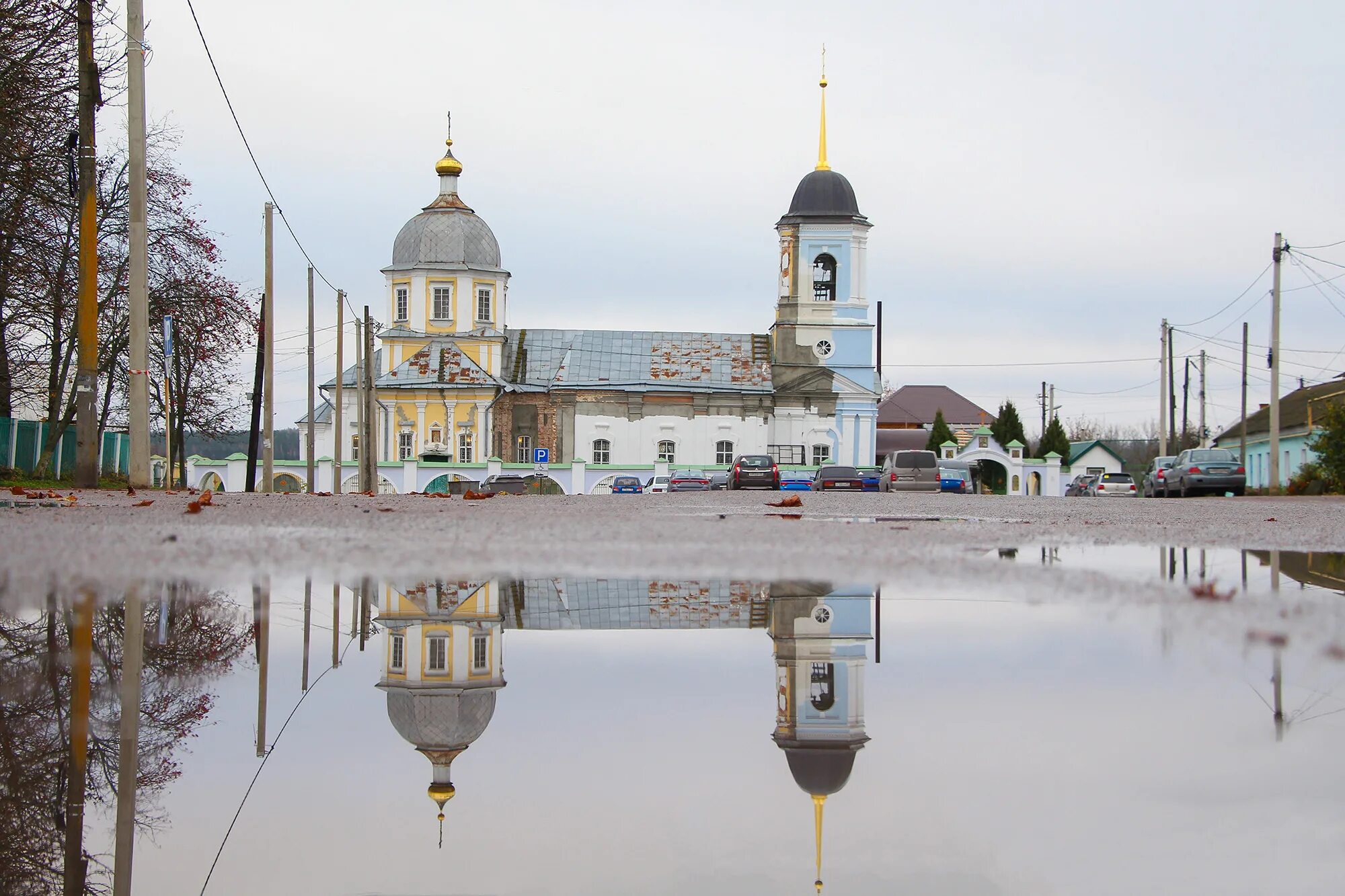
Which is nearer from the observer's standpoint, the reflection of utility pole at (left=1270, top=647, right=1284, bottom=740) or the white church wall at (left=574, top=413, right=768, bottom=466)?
the reflection of utility pole at (left=1270, top=647, right=1284, bottom=740)

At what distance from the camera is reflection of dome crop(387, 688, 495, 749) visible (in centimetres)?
318

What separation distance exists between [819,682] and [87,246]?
65.1ft

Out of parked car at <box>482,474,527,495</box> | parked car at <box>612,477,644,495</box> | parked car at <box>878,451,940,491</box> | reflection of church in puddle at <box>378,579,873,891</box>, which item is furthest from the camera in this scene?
parked car at <box>612,477,644,495</box>

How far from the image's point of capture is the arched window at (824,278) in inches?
2635

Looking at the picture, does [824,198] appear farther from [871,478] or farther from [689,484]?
[689,484]

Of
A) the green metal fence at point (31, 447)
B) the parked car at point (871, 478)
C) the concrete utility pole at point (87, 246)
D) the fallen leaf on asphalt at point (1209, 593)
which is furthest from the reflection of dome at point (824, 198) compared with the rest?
the fallen leaf on asphalt at point (1209, 593)

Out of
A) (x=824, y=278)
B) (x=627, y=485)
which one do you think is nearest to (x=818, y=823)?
(x=627, y=485)

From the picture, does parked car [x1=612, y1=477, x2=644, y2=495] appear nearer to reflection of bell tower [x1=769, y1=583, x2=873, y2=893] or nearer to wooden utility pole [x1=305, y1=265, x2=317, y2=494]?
wooden utility pole [x1=305, y1=265, x2=317, y2=494]

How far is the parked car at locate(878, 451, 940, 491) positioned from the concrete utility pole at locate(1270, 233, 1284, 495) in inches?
418

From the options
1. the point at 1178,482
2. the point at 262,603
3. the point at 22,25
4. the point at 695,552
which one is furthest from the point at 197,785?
the point at 1178,482

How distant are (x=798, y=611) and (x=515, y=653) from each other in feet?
4.81

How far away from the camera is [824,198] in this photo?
66.7m

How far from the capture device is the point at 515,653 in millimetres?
4457

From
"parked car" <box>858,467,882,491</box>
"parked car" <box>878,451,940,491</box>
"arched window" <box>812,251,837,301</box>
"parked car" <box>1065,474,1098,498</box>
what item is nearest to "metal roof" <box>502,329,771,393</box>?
"arched window" <box>812,251,837,301</box>
